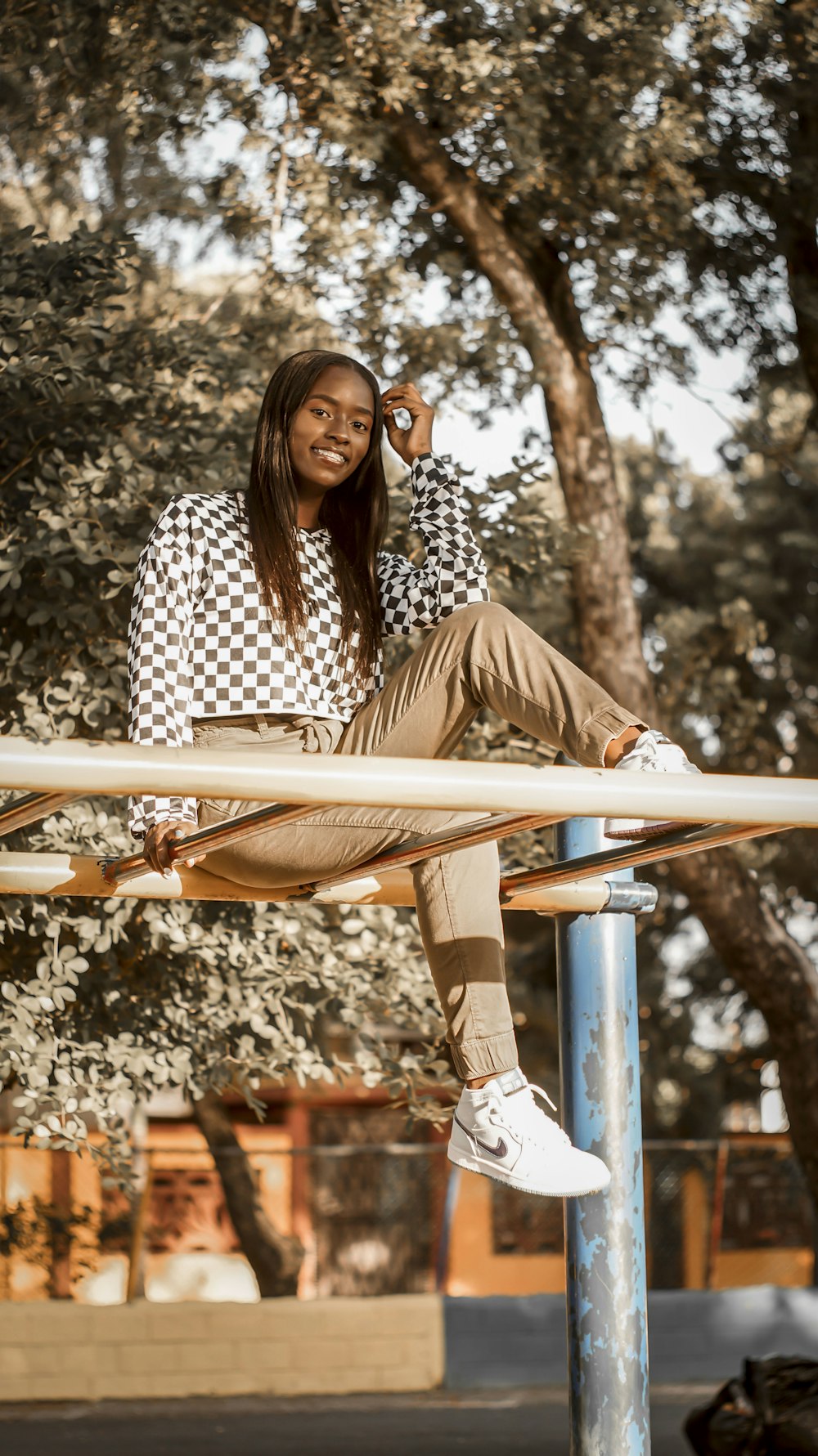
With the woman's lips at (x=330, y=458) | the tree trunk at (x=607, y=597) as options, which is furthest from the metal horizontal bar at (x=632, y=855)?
the tree trunk at (x=607, y=597)

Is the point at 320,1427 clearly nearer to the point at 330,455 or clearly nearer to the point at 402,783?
the point at 330,455

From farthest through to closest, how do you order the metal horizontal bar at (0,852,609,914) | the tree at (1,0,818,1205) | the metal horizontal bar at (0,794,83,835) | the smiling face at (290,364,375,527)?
the tree at (1,0,818,1205), the smiling face at (290,364,375,527), the metal horizontal bar at (0,852,609,914), the metal horizontal bar at (0,794,83,835)

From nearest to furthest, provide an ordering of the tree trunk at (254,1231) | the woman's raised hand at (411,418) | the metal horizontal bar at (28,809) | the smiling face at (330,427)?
the metal horizontal bar at (28,809), the smiling face at (330,427), the woman's raised hand at (411,418), the tree trunk at (254,1231)

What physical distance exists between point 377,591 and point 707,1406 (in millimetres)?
3891

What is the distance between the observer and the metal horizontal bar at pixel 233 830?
193cm

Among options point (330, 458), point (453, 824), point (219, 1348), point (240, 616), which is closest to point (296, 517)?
point (330, 458)

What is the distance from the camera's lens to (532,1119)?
7.93 ft

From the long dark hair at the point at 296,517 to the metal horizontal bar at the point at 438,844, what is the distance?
465 millimetres

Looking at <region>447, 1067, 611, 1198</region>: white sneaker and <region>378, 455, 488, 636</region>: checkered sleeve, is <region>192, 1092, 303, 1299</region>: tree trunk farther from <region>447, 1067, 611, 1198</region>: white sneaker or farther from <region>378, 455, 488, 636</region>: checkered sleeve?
<region>447, 1067, 611, 1198</region>: white sneaker

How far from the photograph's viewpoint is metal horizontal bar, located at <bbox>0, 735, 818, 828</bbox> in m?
1.72

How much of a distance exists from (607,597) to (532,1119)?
446 centimetres

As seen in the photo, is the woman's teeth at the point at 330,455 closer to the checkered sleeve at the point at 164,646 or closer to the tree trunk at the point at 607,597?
the checkered sleeve at the point at 164,646

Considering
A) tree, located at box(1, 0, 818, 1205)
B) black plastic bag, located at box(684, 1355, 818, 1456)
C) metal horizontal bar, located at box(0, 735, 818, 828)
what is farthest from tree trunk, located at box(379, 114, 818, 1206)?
metal horizontal bar, located at box(0, 735, 818, 828)

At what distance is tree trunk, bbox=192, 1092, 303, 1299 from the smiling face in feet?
20.4
